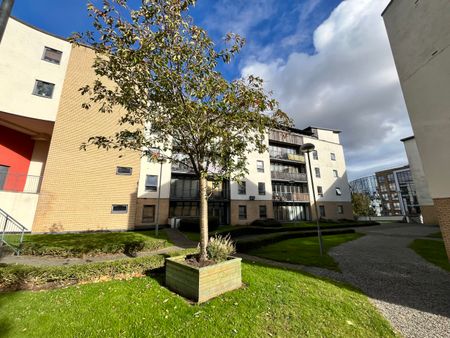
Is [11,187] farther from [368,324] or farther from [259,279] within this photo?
[368,324]

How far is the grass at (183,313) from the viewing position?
3.74 metres

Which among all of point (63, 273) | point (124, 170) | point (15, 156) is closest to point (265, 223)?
point (124, 170)

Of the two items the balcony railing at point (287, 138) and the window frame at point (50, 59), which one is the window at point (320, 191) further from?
the window frame at point (50, 59)

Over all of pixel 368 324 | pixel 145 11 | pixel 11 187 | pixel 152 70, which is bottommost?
pixel 368 324

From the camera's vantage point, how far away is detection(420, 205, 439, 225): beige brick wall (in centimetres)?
2818

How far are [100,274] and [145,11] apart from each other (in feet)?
23.6

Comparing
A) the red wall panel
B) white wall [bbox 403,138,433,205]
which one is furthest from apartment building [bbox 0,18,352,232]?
white wall [bbox 403,138,433,205]

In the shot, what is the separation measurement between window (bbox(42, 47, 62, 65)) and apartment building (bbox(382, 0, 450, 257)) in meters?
23.3

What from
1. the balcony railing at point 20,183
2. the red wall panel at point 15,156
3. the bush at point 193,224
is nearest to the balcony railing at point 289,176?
the bush at point 193,224

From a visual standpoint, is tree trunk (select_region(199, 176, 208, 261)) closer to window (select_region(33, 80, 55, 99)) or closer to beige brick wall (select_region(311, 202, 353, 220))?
window (select_region(33, 80, 55, 99))

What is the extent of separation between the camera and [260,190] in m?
27.9

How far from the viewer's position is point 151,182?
2152 centimetres

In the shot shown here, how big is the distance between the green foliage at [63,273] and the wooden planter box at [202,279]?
157cm

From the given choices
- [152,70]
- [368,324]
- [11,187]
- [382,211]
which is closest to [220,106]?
[152,70]
